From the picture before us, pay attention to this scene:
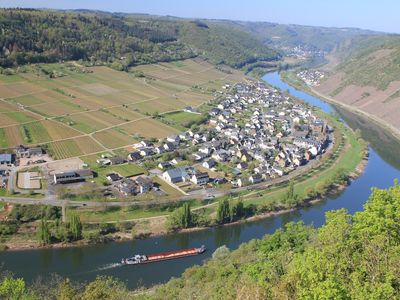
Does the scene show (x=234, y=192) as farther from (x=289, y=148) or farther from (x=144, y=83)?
(x=144, y=83)

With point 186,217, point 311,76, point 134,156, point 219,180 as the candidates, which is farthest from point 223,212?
point 311,76

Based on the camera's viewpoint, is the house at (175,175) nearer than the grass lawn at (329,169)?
No

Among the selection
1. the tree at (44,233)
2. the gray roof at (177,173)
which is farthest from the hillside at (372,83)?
the tree at (44,233)

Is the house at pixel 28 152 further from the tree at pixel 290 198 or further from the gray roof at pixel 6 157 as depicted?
the tree at pixel 290 198

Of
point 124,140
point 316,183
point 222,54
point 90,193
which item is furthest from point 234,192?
point 222,54

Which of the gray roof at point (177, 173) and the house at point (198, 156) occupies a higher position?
the gray roof at point (177, 173)

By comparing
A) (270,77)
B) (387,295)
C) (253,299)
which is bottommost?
(270,77)

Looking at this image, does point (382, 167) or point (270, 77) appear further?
point (270, 77)

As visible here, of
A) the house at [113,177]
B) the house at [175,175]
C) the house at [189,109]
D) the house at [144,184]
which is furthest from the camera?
the house at [189,109]
